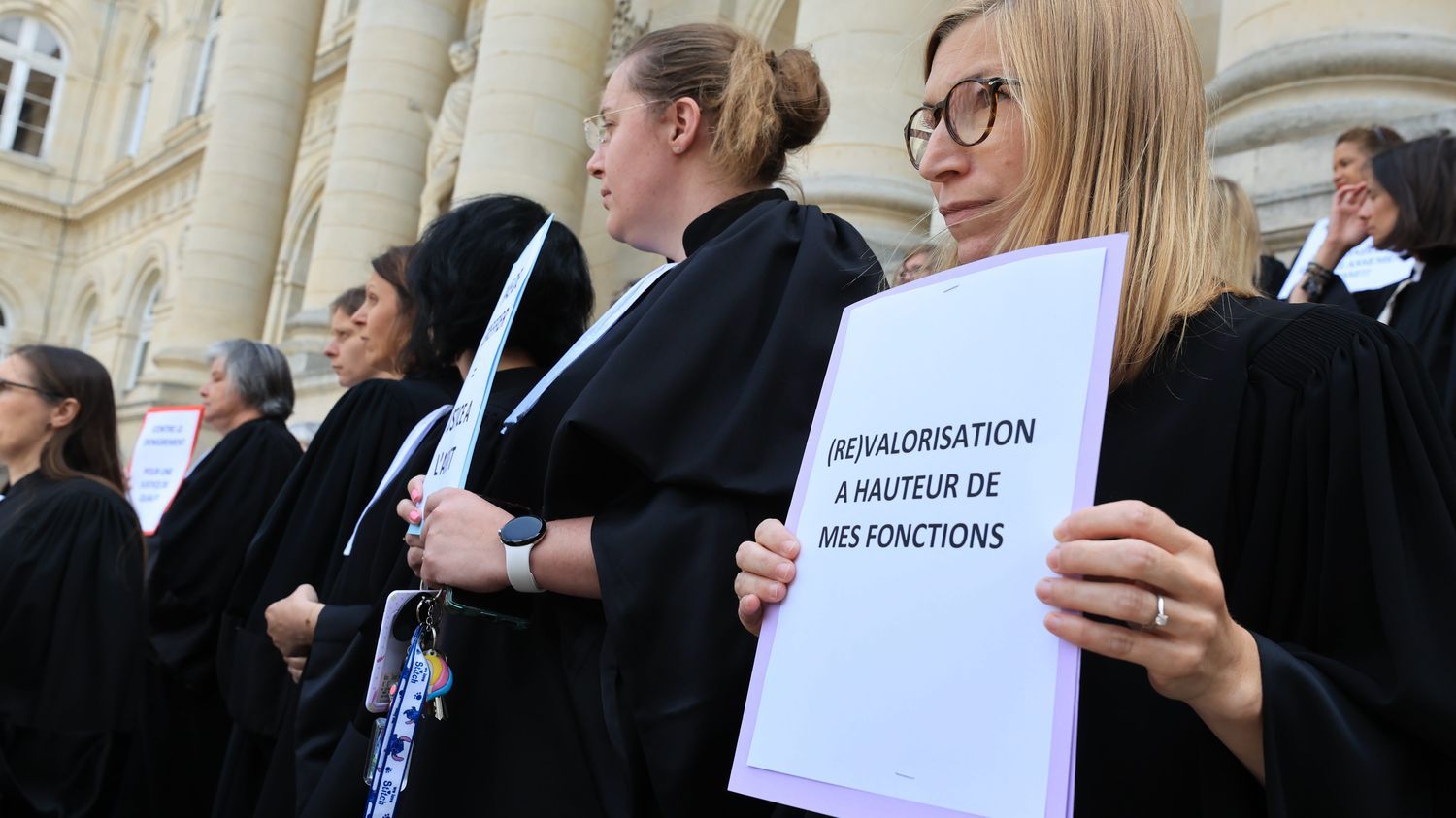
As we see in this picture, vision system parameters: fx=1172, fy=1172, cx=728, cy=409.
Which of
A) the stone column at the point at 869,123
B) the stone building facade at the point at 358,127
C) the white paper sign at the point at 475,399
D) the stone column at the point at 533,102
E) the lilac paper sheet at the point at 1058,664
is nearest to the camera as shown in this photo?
the lilac paper sheet at the point at 1058,664

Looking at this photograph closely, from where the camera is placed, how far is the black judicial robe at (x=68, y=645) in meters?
3.58

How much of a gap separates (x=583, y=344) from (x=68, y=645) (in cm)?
256

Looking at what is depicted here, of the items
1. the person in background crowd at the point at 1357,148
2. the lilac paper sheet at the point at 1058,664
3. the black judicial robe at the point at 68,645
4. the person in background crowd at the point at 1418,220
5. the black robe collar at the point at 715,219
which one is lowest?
the black judicial robe at the point at 68,645

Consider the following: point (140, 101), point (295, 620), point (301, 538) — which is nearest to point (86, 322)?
point (140, 101)

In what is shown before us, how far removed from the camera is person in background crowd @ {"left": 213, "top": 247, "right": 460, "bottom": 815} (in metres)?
3.09

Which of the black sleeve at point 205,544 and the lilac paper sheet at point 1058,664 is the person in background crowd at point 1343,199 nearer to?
the lilac paper sheet at point 1058,664

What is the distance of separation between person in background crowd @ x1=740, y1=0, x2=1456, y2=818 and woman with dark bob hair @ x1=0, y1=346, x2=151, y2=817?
317 centimetres

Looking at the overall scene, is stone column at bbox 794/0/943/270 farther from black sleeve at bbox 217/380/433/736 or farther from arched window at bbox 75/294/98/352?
arched window at bbox 75/294/98/352

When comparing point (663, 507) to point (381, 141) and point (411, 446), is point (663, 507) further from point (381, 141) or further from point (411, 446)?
point (381, 141)

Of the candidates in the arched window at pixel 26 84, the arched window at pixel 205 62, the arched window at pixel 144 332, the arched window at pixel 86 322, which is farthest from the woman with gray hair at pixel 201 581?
the arched window at pixel 26 84

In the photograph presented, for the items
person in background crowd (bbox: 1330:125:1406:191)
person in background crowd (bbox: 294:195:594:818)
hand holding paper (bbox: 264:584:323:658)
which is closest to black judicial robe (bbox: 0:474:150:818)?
hand holding paper (bbox: 264:584:323:658)

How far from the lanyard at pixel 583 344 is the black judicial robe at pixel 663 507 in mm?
20

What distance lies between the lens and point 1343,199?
3.55m

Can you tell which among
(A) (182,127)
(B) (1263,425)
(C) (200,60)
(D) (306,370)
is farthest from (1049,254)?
(C) (200,60)
